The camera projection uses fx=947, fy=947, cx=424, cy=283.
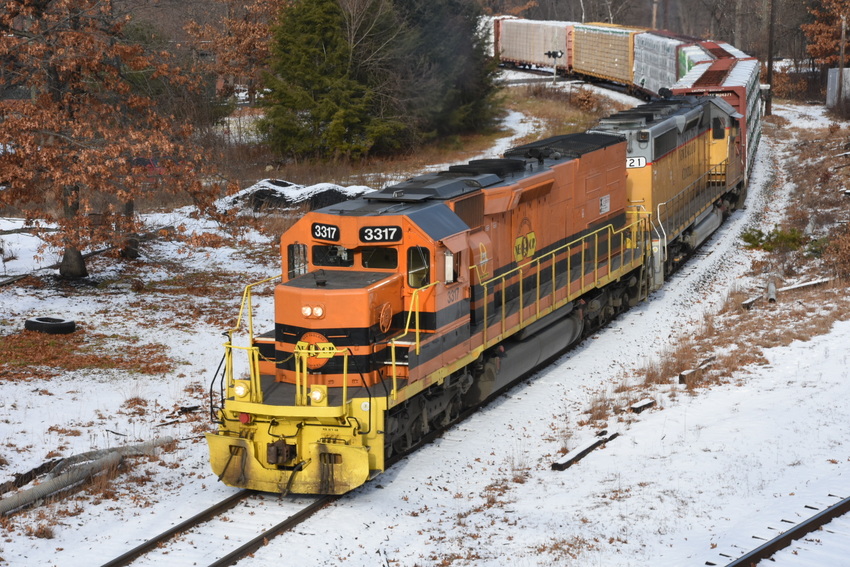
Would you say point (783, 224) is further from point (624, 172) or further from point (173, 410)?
point (173, 410)

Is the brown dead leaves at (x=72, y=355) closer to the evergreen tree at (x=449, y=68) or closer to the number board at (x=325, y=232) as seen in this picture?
the number board at (x=325, y=232)

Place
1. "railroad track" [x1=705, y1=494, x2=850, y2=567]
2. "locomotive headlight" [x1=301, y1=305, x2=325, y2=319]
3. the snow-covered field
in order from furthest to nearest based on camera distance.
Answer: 1. "locomotive headlight" [x1=301, y1=305, x2=325, y2=319]
2. the snow-covered field
3. "railroad track" [x1=705, y1=494, x2=850, y2=567]

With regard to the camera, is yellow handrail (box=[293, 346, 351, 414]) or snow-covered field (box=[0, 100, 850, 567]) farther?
yellow handrail (box=[293, 346, 351, 414])

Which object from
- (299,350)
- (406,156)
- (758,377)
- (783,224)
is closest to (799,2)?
(406,156)

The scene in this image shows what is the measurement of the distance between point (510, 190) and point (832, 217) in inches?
558

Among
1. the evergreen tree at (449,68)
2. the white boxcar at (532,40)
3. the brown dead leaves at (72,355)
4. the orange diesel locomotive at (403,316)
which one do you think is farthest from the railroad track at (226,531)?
the white boxcar at (532,40)

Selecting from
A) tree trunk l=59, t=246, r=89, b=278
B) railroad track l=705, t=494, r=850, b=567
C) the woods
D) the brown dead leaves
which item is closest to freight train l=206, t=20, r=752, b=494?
the brown dead leaves

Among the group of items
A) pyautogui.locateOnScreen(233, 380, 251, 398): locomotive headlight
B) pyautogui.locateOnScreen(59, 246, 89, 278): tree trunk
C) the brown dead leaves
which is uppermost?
pyautogui.locateOnScreen(233, 380, 251, 398): locomotive headlight

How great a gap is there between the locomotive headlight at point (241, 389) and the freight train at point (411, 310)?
24 millimetres

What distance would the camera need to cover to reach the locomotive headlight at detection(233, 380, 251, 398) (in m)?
10.3

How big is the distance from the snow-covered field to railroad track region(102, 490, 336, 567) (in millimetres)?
136

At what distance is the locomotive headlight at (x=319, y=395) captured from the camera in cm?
998

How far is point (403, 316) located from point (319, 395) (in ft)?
5.87

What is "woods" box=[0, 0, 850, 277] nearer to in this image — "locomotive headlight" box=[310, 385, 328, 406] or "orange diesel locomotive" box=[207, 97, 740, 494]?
"orange diesel locomotive" box=[207, 97, 740, 494]
